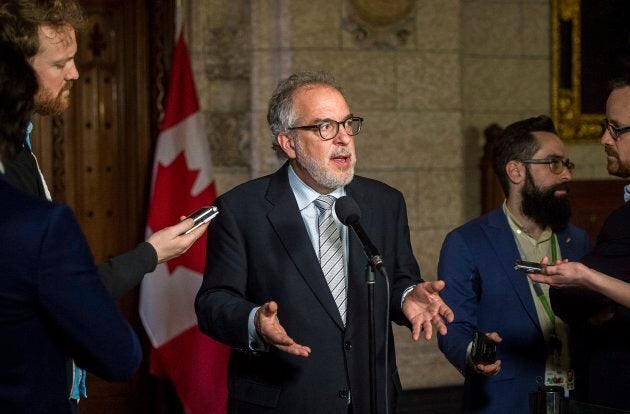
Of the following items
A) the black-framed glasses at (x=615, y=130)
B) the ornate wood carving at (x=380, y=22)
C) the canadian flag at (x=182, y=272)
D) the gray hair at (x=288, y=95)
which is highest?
the ornate wood carving at (x=380, y=22)

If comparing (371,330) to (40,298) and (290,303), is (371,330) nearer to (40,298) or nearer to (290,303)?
(290,303)

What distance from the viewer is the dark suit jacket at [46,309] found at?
1.83 meters

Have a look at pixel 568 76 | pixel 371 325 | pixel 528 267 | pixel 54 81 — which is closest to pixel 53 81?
pixel 54 81

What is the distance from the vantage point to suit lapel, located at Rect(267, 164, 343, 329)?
8.93 ft

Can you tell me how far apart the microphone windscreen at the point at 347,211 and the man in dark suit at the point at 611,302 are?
0.79 meters

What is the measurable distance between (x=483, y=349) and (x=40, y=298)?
1.36m

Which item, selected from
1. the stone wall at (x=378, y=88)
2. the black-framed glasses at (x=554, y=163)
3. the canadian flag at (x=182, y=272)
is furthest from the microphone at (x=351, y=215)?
the stone wall at (x=378, y=88)

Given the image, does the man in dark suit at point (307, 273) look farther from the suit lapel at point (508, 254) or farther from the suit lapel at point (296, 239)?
the suit lapel at point (508, 254)

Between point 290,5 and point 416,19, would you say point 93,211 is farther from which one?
point 416,19

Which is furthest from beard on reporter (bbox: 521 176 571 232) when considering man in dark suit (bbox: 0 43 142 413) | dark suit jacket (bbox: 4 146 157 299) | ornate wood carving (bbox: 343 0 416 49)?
ornate wood carving (bbox: 343 0 416 49)

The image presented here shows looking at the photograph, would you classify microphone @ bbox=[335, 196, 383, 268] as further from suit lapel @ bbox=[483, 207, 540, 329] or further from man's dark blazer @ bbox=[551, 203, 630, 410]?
suit lapel @ bbox=[483, 207, 540, 329]

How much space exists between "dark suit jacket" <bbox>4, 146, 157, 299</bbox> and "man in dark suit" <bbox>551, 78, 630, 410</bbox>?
1247 mm

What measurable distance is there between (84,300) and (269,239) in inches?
38.8

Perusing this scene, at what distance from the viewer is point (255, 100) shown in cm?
546
